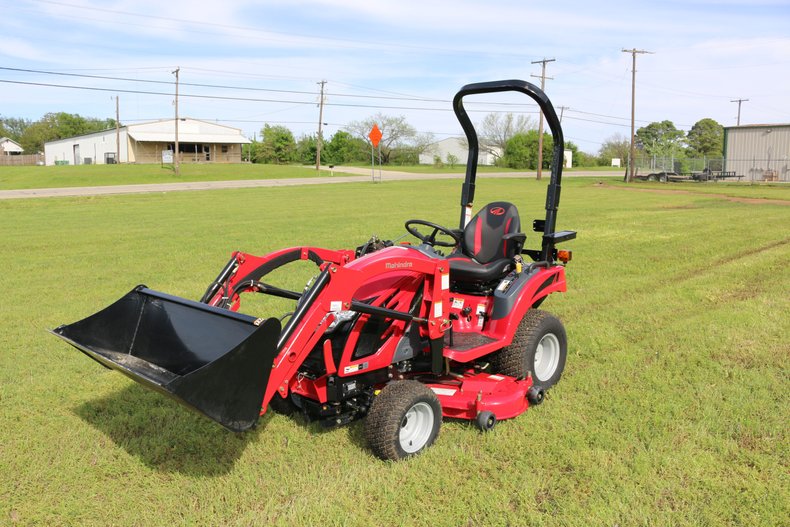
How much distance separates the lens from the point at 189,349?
3.94 meters

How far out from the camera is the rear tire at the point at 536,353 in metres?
5.00

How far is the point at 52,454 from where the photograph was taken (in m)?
4.17

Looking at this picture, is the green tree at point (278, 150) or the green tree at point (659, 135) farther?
the green tree at point (659, 135)

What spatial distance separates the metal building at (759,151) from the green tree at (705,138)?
62269 mm

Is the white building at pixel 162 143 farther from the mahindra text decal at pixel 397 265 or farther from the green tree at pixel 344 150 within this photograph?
the mahindra text decal at pixel 397 265

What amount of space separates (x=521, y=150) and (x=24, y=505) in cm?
7434

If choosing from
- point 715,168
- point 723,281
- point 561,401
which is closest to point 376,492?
point 561,401

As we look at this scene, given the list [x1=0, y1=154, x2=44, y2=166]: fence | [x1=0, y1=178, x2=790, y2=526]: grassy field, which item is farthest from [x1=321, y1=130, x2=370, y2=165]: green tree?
[x1=0, y1=178, x2=790, y2=526]: grassy field

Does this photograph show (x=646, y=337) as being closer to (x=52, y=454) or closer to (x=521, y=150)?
(x=52, y=454)

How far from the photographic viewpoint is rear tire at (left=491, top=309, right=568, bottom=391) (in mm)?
5000

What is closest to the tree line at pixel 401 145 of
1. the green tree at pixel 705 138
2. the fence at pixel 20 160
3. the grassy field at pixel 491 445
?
the green tree at pixel 705 138

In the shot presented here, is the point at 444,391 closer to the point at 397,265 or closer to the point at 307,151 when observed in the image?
the point at 397,265

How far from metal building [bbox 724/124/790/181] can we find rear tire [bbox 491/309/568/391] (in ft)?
158

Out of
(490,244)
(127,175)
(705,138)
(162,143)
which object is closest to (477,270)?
(490,244)
